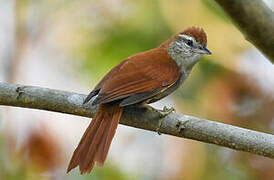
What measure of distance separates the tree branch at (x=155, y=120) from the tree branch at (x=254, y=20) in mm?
517

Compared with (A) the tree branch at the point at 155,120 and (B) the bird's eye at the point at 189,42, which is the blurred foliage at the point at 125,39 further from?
(A) the tree branch at the point at 155,120

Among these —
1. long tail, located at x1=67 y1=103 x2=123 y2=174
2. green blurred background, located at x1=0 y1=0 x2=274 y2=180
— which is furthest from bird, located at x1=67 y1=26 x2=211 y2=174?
green blurred background, located at x1=0 y1=0 x2=274 y2=180

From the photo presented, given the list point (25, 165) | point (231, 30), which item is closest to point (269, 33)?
point (25, 165)

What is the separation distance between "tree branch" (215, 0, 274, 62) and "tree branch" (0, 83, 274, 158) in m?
0.52

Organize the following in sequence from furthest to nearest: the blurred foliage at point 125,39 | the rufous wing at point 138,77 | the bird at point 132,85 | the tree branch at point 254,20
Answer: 1. the blurred foliage at point 125,39
2. the rufous wing at point 138,77
3. the bird at point 132,85
4. the tree branch at point 254,20

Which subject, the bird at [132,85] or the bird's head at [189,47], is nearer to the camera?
the bird at [132,85]

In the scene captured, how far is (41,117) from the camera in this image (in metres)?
4.28

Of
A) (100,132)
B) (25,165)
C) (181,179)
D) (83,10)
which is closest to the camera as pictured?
(100,132)

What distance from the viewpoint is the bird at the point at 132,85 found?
2945 mm

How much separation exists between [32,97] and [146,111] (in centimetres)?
75

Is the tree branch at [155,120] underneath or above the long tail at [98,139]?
above

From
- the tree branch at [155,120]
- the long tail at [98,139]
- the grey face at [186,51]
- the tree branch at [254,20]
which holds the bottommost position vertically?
the long tail at [98,139]

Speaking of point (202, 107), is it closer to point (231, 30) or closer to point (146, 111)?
point (231, 30)

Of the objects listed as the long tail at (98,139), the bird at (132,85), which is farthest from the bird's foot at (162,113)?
the long tail at (98,139)
